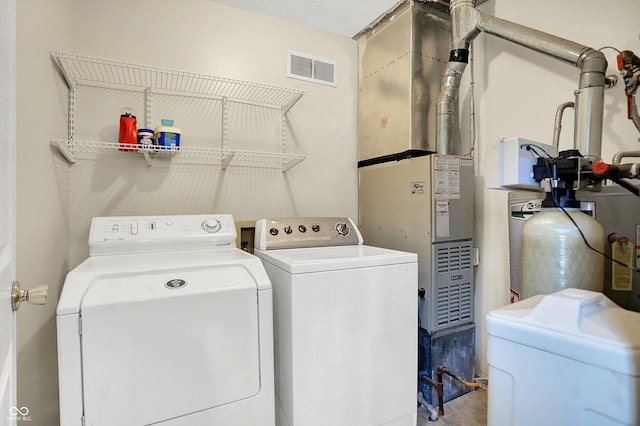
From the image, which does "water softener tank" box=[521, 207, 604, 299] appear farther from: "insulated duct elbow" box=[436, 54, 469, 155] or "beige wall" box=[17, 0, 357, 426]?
"beige wall" box=[17, 0, 357, 426]

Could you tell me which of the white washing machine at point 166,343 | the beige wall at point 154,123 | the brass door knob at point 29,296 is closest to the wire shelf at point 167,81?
the beige wall at point 154,123

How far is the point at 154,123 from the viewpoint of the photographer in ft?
6.29

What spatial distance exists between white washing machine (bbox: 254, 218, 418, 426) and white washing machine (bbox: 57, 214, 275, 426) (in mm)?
121

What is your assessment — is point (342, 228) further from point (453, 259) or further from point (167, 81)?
point (167, 81)

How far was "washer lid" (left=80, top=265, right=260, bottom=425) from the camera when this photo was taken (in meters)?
1.00

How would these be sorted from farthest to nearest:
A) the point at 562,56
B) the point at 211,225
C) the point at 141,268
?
the point at 211,225 → the point at 562,56 → the point at 141,268

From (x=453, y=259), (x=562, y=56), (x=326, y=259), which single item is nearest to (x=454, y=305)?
(x=453, y=259)

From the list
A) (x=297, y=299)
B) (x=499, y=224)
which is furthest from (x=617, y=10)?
→ (x=297, y=299)

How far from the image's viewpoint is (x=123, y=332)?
102cm

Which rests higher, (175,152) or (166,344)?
(175,152)

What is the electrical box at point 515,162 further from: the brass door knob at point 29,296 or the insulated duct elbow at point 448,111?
the brass door knob at point 29,296

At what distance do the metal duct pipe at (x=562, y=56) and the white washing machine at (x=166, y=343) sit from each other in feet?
5.16

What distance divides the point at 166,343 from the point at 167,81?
162cm

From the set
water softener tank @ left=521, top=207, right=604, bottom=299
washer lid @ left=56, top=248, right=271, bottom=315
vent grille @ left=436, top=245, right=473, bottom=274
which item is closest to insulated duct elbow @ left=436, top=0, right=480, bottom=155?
vent grille @ left=436, top=245, right=473, bottom=274
